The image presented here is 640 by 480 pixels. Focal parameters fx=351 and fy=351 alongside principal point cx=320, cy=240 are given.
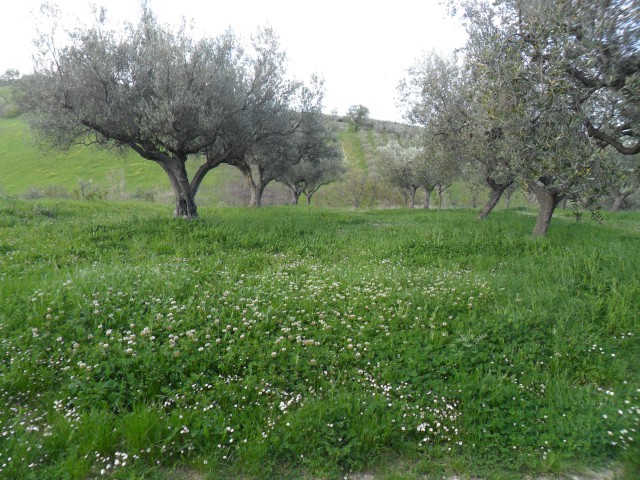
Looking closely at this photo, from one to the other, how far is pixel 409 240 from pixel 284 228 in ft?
15.1

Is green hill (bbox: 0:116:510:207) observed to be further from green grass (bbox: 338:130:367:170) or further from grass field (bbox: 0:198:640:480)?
grass field (bbox: 0:198:640:480)

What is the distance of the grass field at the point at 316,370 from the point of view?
129 inches

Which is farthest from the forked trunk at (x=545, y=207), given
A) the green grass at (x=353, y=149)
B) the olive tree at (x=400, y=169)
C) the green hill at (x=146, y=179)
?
the green grass at (x=353, y=149)

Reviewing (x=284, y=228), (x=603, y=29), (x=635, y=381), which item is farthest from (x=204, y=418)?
(x=284, y=228)

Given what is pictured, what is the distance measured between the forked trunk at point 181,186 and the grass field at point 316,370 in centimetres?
689

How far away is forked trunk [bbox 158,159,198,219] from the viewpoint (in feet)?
46.8

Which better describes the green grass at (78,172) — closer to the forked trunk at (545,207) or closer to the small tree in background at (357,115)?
the forked trunk at (545,207)

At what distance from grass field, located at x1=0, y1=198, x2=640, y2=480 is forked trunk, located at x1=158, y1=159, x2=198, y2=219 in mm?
6892

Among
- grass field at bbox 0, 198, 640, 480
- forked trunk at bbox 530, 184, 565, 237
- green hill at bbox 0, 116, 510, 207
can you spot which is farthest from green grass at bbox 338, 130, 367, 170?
grass field at bbox 0, 198, 640, 480

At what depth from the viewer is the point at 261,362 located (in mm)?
4465

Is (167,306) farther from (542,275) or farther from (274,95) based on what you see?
(274,95)

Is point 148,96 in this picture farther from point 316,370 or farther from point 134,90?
point 316,370

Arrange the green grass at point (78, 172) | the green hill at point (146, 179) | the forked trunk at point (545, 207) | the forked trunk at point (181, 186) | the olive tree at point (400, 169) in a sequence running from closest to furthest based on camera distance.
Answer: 1. the forked trunk at point (545, 207)
2. the forked trunk at point (181, 186)
3. the olive tree at point (400, 169)
4. the green grass at point (78, 172)
5. the green hill at point (146, 179)

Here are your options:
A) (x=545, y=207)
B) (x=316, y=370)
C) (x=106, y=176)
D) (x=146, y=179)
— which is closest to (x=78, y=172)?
(x=106, y=176)
